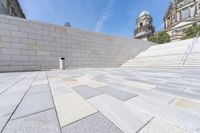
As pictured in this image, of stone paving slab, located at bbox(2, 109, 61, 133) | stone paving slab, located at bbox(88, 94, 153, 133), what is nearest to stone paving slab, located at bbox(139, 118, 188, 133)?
stone paving slab, located at bbox(88, 94, 153, 133)

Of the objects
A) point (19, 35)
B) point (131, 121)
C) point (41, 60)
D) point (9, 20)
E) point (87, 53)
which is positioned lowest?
point (131, 121)

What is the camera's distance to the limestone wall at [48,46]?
5492 millimetres

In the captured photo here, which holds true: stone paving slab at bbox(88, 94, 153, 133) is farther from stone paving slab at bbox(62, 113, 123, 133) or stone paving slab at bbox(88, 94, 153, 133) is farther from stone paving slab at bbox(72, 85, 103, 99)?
stone paving slab at bbox(72, 85, 103, 99)

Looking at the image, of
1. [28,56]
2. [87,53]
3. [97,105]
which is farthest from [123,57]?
[97,105]

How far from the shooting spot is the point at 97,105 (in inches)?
47.4

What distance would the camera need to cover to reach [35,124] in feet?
2.79

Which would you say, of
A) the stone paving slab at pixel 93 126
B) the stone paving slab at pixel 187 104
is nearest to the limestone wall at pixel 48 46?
the stone paving slab at pixel 93 126

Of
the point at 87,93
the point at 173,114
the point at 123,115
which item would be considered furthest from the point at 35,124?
the point at 173,114

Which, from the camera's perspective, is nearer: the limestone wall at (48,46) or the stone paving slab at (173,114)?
the stone paving slab at (173,114)

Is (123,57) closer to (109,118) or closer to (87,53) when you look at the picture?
(87,53)

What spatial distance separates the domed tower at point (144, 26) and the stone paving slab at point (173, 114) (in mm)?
46198

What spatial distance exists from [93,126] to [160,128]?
1.69ft

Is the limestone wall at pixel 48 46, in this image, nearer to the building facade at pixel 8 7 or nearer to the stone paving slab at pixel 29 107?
the stone paving slab at pixel 29 107

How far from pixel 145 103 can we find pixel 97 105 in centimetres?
58
